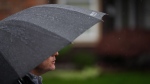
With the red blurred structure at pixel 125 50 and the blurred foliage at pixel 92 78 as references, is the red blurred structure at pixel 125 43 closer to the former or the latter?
the red blurred structure at pixel 125 50

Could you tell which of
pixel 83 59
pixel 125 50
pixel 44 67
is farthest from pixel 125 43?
pixel 44 67

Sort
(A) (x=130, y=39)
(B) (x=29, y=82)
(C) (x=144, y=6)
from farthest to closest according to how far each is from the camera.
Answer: (C) (x=144, y=6)
(A) (x=130, y=39)
(B) (x=29, y=82)

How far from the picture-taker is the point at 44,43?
4953mm

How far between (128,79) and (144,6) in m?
6.71

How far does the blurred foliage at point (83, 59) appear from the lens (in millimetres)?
17891

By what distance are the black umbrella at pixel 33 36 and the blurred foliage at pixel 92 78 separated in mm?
8037

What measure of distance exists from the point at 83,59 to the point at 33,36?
13117 mm

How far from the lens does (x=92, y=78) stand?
1502 centimetres

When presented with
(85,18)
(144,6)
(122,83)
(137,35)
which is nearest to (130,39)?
(137,35)

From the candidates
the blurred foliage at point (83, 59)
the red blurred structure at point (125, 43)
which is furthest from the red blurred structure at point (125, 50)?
the blurred foliage at point (83, 59)

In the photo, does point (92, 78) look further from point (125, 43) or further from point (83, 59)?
point (83, 59)

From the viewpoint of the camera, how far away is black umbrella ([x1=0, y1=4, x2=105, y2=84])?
4.90 meters

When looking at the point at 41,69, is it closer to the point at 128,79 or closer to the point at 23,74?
the point at 23,74

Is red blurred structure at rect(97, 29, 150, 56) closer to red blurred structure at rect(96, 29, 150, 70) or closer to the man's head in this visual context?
red blurred structure at rect(96, 29, 150, 70)
